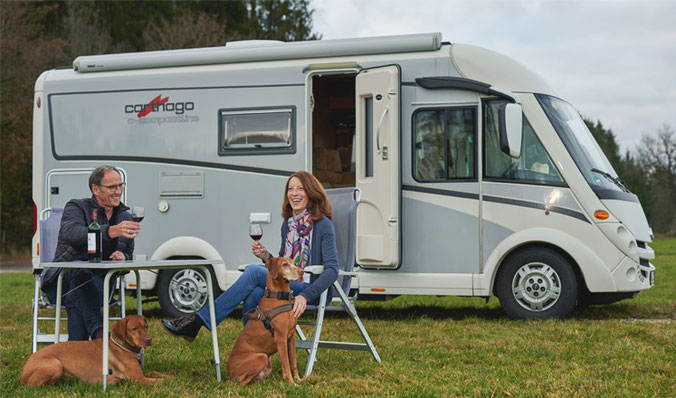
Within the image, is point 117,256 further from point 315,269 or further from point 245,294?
point 315,269

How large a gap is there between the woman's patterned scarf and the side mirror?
8.48 ft

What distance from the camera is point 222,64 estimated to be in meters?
7.95

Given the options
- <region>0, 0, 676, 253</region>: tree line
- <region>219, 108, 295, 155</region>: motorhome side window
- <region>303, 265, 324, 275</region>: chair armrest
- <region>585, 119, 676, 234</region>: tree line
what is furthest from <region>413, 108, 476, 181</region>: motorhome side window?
<region>585, 119, 676, 234</region>: tree line

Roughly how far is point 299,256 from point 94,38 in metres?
21.0

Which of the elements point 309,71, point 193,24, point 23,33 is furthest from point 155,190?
point 193,24

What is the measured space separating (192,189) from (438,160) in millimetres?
2470

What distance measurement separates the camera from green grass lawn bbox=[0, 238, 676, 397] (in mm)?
4320

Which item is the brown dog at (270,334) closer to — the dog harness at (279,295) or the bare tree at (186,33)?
the dog harness at (279,295)

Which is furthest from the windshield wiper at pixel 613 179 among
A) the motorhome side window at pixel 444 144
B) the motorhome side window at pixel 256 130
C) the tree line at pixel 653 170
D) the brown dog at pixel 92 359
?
the tree line at pixel 653 170

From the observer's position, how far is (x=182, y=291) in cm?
796

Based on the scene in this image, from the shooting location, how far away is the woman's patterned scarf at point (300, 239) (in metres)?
5.05

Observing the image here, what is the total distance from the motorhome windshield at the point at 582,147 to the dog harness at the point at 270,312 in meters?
3.60

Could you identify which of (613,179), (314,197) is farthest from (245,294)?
(613,179)

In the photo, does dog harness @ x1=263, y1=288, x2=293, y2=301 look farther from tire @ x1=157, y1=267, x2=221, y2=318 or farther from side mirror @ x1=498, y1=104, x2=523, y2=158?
tire @ x1=157, y1=267, x2=221, y2=318
